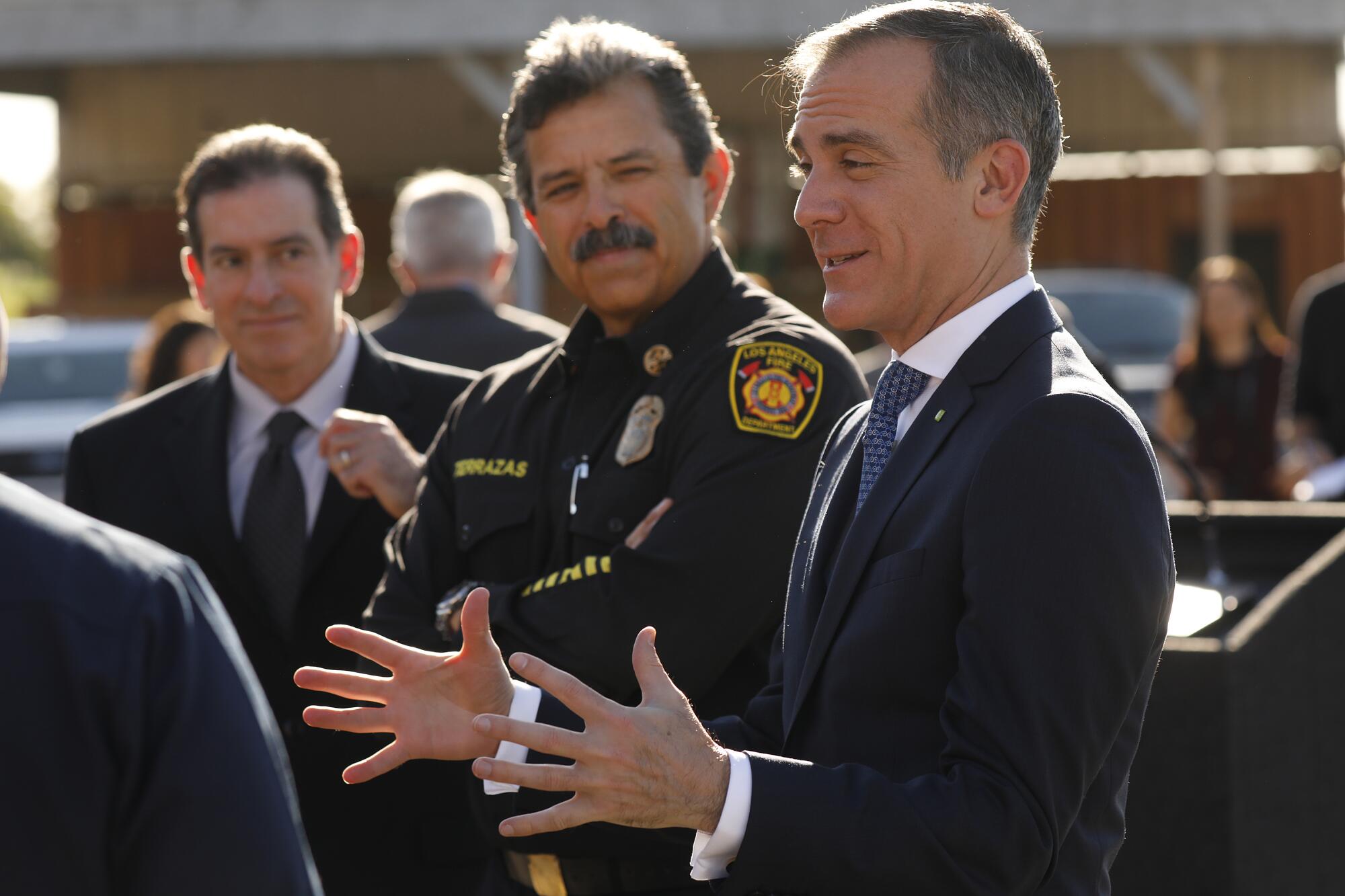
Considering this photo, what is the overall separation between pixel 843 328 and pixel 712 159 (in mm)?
987

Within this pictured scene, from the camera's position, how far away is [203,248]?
3.67 m

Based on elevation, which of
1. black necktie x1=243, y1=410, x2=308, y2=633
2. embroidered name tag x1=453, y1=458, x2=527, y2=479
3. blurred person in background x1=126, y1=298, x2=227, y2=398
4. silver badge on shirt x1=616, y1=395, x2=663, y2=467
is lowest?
black necktie x1=243, y1=410, x2=308, y2=633

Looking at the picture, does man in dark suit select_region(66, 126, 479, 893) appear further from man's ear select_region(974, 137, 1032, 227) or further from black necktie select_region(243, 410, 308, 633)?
man's ear select_region(974, 137, 1032, 227)

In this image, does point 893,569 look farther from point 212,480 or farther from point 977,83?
point 212,480

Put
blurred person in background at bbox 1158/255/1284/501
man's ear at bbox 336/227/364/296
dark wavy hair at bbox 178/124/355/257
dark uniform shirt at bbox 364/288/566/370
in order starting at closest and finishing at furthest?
dark wavy hair at bbox 178/124/355/257
man's ear at bbox 336/227/364/296
dark uniform shirt at bbox 364/288/566/370
blurred person in background at bbox 1158/255/1284/501

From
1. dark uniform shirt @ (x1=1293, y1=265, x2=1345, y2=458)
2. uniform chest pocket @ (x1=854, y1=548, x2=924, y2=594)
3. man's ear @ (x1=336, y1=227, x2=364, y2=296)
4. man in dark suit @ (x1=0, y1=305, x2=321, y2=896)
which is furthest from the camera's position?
dark uniform shirt @ (x1=1293, y1=265, x2=1345, y2=458)

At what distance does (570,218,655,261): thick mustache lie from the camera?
288 cm

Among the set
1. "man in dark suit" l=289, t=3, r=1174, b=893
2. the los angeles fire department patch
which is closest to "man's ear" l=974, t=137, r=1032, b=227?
"man in dark suit" l=289, t=3, r=1174, b=893

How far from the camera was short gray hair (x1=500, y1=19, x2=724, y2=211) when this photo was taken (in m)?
2.91

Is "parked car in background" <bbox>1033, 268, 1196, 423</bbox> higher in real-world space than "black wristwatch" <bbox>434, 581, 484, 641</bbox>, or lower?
higher

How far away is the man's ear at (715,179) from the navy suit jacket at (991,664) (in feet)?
3.94

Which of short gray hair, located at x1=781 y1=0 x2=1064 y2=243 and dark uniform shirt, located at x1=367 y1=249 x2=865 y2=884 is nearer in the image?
short gray hair, located at x1=781 y1=0 x2=1064 y2=243

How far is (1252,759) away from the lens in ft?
10.8

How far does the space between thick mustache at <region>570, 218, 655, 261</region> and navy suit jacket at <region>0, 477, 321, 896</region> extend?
1.53 metres
